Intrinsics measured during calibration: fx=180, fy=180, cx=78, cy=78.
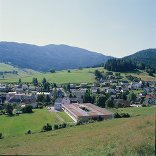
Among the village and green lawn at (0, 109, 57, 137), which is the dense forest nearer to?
the village

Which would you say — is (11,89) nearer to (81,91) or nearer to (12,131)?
(81,91)

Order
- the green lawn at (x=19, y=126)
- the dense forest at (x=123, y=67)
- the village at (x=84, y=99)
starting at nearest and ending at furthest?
1. the green lawn at (x=19, y=126)
2. the village at (x=84, y=99)
3. the dense forest at (x=123, y=67)

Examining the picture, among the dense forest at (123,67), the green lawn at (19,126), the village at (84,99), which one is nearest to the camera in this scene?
the green lawn at (19,126)

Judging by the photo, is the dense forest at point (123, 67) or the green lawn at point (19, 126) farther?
the dense forest at point (123, 67)

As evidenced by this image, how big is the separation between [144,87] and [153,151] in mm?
111361

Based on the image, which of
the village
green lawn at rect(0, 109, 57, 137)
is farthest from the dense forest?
green lawn at rect(0, 109, 57, 137)

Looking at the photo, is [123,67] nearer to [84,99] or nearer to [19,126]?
[84,99]

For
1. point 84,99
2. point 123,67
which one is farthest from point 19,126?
point 123,67

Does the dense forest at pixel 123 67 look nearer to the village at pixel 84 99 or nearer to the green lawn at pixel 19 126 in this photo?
the village at pixel 84 99

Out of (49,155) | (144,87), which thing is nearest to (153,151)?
(49,155)

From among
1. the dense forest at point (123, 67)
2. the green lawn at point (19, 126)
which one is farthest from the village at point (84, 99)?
the dense forest at point (123, 67)

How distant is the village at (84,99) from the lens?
59994 millimetres

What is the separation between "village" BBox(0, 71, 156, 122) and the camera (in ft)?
197

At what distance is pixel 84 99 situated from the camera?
3322 inches
